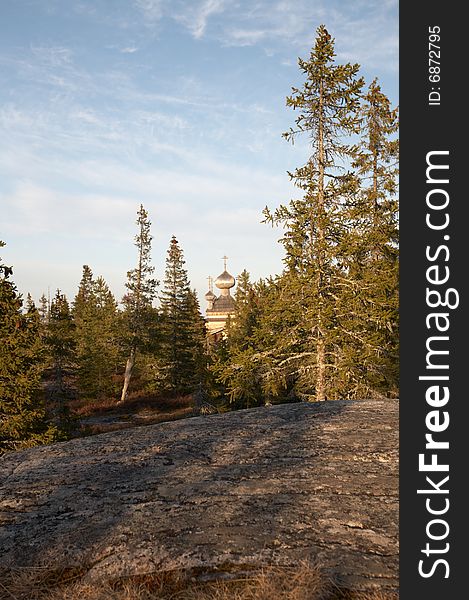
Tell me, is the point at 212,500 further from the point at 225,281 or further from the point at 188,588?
the point at 225,281

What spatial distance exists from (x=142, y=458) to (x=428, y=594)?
4.00 metres

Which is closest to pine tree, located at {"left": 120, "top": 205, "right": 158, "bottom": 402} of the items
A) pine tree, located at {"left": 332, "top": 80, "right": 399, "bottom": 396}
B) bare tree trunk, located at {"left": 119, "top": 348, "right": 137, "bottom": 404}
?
bare tree trunk, located at {"left": 119, "top": 348, "right": 137, "bottom": 404}

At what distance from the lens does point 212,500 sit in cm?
445

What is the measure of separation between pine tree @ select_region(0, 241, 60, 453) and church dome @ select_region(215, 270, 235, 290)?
5844cm

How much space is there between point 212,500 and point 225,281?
71791 mm

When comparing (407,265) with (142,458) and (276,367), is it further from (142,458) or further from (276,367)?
(276,367)

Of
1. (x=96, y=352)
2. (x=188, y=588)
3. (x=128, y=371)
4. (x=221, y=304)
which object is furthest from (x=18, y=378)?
(x=221, y=304)

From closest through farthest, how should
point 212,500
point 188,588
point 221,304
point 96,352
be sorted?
point 188,588
point 212,500
point 96,352
point 221,304

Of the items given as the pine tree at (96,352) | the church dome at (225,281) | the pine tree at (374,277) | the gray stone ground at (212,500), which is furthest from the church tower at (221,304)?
the gray stone ground at (212,500)

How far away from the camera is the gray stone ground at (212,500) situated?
11.6 ft

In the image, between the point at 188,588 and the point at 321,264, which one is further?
the point at 321,264

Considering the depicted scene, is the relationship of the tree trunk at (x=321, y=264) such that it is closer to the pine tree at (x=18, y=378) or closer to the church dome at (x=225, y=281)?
the pine tree at (x=18, y=378)

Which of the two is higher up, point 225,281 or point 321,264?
point 225,281

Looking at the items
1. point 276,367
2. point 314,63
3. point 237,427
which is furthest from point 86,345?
point 237,427
